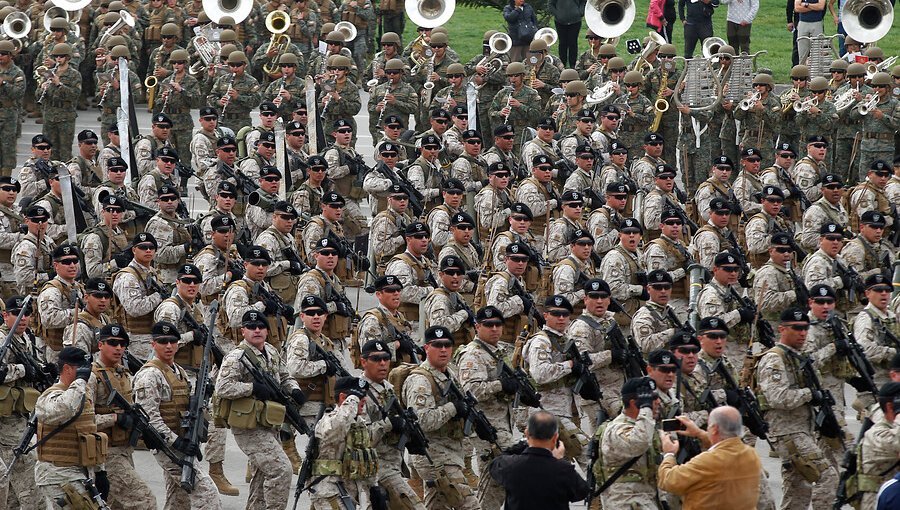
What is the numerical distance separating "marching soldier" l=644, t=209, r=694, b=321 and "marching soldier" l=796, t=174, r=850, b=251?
2.81 metres

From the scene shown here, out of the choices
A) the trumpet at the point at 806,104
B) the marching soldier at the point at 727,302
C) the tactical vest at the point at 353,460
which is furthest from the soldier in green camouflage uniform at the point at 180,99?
the tactical vest at the point at 353,460

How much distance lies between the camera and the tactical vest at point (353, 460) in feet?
45.7

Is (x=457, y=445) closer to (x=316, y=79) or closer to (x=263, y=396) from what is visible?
(x=263, y=396)

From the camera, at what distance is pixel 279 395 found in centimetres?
1512

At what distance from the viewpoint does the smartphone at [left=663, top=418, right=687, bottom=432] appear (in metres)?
13.0

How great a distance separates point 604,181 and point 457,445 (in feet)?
30.4

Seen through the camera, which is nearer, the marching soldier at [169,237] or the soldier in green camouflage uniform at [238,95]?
the marching soldier at [169,237]

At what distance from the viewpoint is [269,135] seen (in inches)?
942

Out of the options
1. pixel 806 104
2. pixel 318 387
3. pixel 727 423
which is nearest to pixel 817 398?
pixel 727 423

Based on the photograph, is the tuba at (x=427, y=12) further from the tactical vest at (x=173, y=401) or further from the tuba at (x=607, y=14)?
the tactical vest at (x=173, y=401)

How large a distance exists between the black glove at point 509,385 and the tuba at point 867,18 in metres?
16.4

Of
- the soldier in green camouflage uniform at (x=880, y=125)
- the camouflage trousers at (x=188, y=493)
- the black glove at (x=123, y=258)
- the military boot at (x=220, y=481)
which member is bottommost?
the military boot at (x=220, y=481)

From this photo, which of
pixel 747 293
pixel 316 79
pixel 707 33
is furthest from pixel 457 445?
pixel 707 33

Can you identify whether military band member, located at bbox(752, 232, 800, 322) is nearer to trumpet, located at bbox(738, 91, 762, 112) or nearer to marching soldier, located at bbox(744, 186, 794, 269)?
marching soldier, located at bbox(744, 186, 794, 269)
